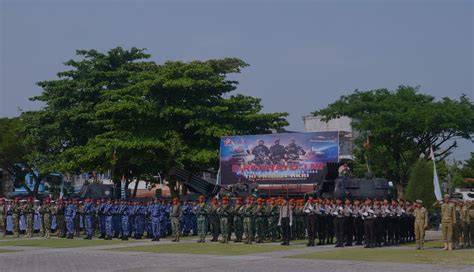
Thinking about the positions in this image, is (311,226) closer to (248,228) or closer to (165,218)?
(248,228)

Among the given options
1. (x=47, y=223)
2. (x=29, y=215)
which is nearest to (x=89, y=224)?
(x=47, y=223)

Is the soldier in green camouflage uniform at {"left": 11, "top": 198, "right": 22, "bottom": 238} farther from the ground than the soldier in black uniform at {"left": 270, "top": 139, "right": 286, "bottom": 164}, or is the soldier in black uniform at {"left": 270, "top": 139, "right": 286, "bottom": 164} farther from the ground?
the soldier in black uniform at {"left": 270, "top": 139, "right": 286, "bottom": 164}

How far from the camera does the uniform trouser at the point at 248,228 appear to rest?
Answer: 22516 millimetres

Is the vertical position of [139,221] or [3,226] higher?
[139,221]

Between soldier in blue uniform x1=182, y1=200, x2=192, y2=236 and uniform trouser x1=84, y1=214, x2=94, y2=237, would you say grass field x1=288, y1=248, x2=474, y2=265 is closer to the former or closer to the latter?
soldier in blue uniform x1=182, y1=200, x2=192, y2=236

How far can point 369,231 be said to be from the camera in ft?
68.7

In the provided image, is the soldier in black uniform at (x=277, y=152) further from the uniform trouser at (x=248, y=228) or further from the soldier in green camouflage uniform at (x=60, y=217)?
the soldier in green camouflage uniform at (x=60, y=217)

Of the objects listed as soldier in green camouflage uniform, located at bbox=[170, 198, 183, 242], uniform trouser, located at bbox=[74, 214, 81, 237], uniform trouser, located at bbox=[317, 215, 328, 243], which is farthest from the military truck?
uniform trouser, located at bbox=[74, 214, 81, 237]

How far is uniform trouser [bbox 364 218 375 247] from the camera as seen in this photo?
20.9 metres

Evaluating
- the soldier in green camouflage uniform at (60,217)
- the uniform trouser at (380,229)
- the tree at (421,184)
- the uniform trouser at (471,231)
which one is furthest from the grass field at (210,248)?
the tree at (421,184)

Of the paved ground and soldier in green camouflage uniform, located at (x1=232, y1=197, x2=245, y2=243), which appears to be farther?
soldier in green camouflage uniform, located at (x1=232, y1=197, x2=245, y2=243)

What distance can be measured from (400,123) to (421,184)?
3017 mm

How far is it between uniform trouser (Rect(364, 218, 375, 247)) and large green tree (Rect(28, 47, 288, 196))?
13056mm

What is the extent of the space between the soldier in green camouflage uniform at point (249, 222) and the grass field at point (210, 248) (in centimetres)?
76
